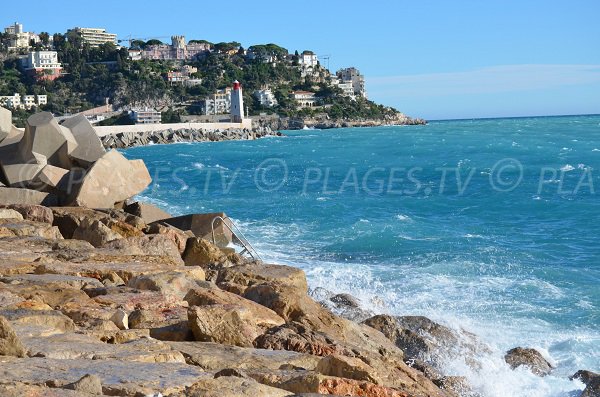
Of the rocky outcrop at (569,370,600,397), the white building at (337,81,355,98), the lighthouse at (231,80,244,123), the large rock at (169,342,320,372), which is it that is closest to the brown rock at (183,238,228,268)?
the rocky outcrop at (569,370,600,397)

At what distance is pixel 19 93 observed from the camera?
399 ft

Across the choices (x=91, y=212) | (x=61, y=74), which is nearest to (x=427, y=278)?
(x=91, y=212)

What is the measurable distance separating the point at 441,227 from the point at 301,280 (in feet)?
36.4

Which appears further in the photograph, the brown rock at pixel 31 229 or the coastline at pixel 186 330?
the brown rock at pixel 31 229

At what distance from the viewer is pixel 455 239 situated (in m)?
17.3

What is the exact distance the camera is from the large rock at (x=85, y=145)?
48.1 feet

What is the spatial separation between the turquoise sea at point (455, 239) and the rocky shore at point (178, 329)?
0.96m

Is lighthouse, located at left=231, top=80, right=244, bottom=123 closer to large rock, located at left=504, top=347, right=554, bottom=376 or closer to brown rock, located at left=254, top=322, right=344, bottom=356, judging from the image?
large rock, located at left=504, top=347, right=554, bottom=376

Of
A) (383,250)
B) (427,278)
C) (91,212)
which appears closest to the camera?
(91,212)

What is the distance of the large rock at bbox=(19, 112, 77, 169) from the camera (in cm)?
1466

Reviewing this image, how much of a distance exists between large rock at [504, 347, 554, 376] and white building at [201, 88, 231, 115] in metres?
112

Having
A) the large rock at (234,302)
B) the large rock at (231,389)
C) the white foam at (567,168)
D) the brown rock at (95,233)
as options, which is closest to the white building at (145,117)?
the white foam at (567,168)

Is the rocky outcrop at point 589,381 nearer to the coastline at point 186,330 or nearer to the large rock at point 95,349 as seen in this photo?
the coastline at point 186,330

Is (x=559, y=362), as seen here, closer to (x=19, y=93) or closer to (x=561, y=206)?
(x=561, y=206)
